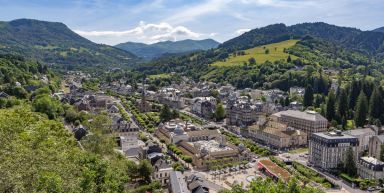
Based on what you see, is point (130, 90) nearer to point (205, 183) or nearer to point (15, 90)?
point (15, 90)

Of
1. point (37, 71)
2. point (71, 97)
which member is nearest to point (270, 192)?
point (71, 97)

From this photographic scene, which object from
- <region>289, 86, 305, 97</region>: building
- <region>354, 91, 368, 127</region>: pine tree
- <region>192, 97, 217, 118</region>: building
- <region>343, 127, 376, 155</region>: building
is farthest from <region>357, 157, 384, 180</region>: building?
<region>289, 86, 305, 97</region>: building

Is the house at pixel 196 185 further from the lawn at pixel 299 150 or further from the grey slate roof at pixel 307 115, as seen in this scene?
the grey slate roof at pixel 307 115

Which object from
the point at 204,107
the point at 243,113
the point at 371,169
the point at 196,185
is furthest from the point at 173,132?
the point at 371,169

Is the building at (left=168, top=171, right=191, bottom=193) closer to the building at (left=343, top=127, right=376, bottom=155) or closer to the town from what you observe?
the town

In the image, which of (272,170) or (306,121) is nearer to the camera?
(272,170)

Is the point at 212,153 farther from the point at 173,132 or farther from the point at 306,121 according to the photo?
the point at 306,121
